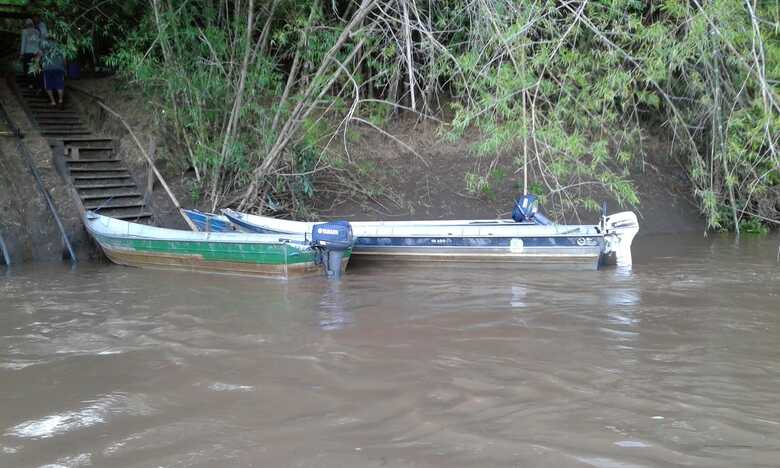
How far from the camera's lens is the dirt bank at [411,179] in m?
12.8

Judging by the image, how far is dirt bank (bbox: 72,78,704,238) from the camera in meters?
12.8

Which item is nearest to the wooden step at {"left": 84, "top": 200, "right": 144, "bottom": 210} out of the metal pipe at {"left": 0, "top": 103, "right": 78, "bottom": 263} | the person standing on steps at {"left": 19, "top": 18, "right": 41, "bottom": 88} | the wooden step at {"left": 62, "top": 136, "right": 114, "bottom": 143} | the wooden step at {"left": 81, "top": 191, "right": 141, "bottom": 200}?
the wooden step at {"left": 81, "top": 191, "right": 141, "bottom": 200}

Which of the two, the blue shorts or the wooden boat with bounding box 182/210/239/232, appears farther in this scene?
the blue shorts

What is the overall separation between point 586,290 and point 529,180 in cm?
546

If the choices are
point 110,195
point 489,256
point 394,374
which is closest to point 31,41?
point 110,195

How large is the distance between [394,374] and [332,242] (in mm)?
4083

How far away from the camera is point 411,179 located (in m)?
13.9

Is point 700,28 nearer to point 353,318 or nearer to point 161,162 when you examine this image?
point 353,318

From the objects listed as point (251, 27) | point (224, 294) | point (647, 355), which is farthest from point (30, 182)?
point (647, 355)

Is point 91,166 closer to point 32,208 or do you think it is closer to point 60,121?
point 32,208

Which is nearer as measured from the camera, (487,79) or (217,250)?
(487,79)

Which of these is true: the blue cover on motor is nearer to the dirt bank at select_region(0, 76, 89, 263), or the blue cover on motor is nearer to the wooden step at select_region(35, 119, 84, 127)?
the dirt bank at select_region(0, 76, 89, 263)

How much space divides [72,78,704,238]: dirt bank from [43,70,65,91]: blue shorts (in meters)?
0.63

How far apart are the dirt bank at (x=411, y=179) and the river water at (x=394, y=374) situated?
4.45 metres
